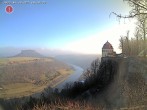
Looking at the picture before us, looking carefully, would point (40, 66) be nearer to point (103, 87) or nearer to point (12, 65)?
point (12, 65)

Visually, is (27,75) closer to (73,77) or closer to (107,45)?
(73,77)

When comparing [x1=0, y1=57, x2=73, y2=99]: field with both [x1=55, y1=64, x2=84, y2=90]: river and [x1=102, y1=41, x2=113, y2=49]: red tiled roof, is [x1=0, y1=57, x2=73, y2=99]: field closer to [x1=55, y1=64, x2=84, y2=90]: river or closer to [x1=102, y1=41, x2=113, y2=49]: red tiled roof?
[x1=55, y1=64, x2=84, y2=90]: river

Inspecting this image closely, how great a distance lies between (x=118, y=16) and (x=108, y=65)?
18715 millimetres

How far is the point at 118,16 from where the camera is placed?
2184 cm

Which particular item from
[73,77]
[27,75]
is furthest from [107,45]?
[73,77]

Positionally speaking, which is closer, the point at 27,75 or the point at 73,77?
the point at 27,75

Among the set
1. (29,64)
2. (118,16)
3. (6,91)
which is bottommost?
(6,91)

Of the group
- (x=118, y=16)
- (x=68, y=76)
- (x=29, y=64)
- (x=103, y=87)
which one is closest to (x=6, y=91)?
(x=29, y=64)

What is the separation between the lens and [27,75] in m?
62.3

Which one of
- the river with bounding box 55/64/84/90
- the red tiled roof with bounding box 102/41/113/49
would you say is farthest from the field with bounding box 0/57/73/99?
the red tiled roof with bounding box 102/41/113/49

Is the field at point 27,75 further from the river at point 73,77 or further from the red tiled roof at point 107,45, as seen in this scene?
the red tiled roof at point 107,45

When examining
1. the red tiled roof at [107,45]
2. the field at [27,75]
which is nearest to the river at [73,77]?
the field at [27,75]

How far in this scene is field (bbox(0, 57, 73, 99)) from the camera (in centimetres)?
5244

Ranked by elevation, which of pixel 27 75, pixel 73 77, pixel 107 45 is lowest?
pixel 73 77
